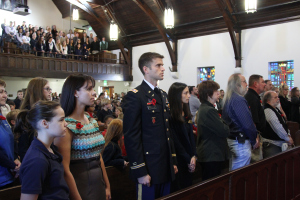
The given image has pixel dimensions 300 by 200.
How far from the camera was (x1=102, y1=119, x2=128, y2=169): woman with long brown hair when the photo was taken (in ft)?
9.45

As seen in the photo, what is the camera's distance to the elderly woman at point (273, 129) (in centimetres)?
370

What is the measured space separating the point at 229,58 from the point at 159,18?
12.0ft

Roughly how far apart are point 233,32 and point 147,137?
9.85 metres

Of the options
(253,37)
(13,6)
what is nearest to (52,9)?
(13,6)

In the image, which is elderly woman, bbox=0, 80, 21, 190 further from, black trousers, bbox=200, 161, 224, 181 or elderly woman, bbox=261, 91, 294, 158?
elderly woman, bbox=261, 91, 294, 158

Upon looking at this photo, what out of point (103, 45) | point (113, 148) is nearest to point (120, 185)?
point (113, 148)

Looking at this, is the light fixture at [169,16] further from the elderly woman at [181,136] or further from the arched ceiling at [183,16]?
the elderly woman at [181,136]

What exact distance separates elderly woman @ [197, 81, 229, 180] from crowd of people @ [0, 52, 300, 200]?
10mm

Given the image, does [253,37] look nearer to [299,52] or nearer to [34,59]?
[299,52]

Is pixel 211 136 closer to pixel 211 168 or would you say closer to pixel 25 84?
pixel 211 168

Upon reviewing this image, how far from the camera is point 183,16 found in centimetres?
1233

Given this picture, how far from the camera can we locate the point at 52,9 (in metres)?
15.6

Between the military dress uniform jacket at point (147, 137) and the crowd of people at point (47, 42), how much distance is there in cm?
1085

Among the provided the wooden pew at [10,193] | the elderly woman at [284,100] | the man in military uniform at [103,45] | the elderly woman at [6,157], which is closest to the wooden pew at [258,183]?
the wooden pew at [10,193]
